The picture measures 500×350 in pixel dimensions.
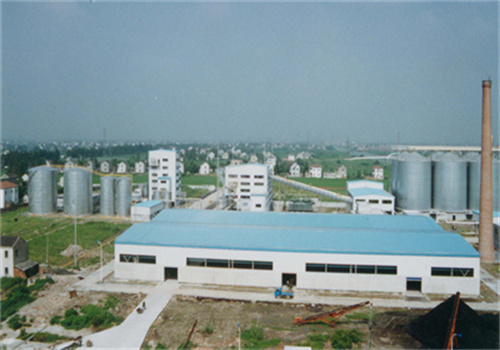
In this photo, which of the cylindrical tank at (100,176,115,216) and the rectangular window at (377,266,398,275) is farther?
the cylindrical tank at (100,176,115,216)

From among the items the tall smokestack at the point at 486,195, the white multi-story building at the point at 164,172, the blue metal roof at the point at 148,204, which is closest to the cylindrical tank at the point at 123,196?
the blue metal roof at the point at 148,204

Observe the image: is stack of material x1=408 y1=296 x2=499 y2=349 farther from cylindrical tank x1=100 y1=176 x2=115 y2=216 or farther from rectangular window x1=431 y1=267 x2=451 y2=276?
cylindrical tank x1=100 y1=176 x2=115 y2=216

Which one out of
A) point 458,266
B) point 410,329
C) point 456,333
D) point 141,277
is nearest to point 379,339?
point 410,329

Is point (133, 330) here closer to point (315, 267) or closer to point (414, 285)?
point (315, 267)

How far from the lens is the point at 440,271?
461 inches

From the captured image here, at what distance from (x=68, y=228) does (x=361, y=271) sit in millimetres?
14396

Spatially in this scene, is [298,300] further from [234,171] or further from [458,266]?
[234,171]

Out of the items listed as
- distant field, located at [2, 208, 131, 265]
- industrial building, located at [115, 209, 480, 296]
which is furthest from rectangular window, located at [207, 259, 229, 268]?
distant field, located at [2, 208, 131, 265]

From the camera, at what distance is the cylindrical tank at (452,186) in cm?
2250

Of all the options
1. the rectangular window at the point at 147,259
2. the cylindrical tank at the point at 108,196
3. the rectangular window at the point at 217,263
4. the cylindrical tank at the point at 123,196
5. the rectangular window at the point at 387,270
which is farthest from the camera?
the cylindrical tank at the point at 108,196

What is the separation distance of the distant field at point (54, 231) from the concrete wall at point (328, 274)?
5.54m

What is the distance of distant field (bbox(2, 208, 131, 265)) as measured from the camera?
1561cm

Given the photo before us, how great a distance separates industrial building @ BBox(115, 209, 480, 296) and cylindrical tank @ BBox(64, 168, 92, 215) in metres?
11.2

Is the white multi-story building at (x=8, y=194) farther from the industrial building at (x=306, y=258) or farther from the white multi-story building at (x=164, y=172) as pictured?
the industrial building at (x=306, y=258)
